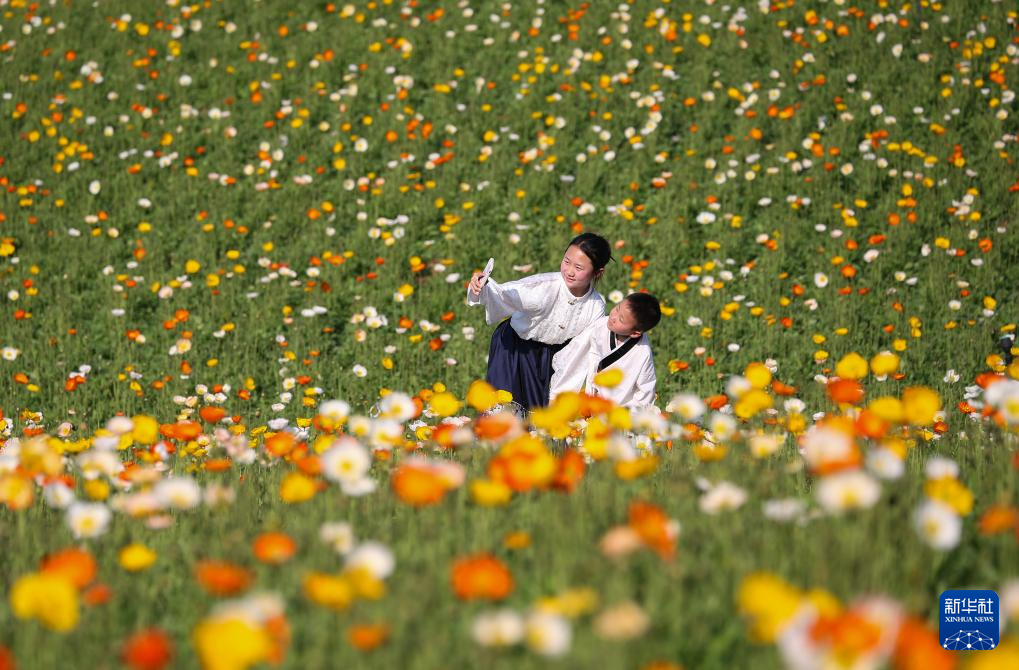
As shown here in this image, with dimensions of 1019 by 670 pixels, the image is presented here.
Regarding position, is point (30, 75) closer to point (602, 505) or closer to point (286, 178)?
point (286, 178)

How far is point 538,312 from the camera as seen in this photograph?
494 centimetres

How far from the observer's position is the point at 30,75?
1014cm

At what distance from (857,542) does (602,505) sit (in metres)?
0.62

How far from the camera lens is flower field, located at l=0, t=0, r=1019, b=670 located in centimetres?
187

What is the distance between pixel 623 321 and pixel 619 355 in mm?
221

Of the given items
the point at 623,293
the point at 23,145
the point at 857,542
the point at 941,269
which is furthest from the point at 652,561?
the point at 23,145

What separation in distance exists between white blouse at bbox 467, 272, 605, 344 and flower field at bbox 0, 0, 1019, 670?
53 cm

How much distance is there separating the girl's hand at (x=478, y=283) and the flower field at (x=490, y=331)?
1.89 feet

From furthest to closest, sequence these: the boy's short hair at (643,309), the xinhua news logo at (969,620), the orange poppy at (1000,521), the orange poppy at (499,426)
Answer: the boy's short hair at (643,309), the orange poppy at (499,426), the xinhua news logo at (969,620), the orange poppy at (1000,521)

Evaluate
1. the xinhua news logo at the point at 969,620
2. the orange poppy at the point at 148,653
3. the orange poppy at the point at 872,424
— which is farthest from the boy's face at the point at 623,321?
the orange poppy at the point at 148,653

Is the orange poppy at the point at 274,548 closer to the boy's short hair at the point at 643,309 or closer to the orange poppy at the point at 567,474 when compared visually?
the orange poppy at the point at 567,474

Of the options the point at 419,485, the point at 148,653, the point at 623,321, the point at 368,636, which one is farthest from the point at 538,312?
the point at 148,653

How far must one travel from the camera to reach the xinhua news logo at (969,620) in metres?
2.04

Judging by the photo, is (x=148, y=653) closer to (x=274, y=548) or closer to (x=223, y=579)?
(x=223, y=579)
